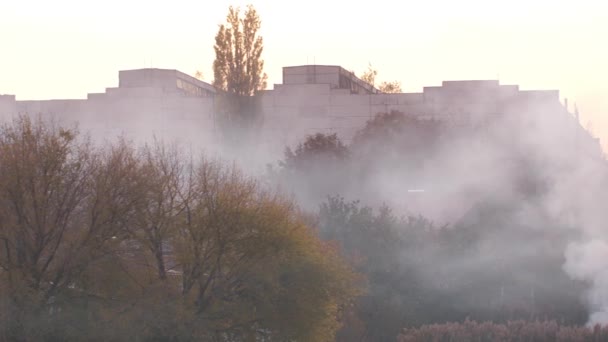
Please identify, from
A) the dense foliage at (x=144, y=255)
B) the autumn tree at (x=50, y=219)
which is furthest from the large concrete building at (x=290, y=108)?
→ the autumn tree at (x=50, y=219)

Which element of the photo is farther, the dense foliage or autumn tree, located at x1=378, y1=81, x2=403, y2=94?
autumn tree, located at x1=378, y1=81, x2=403, y2=94

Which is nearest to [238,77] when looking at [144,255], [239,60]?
[239,60]

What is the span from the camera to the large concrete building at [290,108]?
69.8m

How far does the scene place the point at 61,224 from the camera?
31.6 m

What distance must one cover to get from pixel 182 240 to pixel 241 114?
3446 centimetres

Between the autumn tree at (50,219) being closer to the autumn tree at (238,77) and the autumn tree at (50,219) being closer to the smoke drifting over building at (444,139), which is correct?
the smoke drifting over building at (444,139)

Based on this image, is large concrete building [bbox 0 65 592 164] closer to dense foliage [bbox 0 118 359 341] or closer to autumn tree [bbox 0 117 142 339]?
dense foliage [bbox 0 118 359 341]

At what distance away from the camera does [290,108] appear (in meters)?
70.8

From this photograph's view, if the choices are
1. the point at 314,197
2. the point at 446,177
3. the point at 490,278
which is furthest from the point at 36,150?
the point at 446,177

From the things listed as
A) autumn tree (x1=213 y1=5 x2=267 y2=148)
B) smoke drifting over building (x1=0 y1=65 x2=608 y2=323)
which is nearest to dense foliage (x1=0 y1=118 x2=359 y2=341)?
smoke drifting over building (x1=0 y1=65 x2=608 y2=323)

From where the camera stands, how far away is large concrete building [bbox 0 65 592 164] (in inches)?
2749

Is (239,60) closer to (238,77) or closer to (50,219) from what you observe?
(238,77)

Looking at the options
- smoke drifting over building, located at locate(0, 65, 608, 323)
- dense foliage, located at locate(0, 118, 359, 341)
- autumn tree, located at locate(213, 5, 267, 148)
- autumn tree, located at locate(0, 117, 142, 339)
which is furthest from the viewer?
autumn tree, located at locate(213, 5, 267, 148)

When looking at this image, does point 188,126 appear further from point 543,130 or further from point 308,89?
point 543,130
